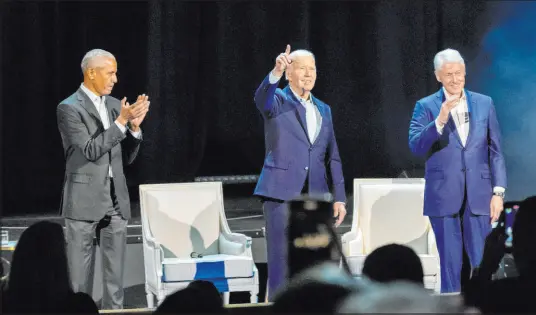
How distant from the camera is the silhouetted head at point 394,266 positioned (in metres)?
2.32

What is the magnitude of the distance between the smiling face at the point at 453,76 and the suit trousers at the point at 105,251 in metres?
1.91

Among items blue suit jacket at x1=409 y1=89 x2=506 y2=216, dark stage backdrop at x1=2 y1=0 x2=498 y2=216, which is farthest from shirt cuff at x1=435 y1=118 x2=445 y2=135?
dark stage backdrop at x1=2 y1=0 x2=498 y2=216

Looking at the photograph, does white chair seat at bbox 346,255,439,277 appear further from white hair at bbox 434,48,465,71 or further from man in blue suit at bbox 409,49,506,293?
white hair at bbox 434,48,465,71

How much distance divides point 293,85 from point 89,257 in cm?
148

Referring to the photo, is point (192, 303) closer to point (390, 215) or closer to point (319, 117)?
point (319, 117)

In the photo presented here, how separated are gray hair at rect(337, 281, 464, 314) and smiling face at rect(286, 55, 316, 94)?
3.14 m

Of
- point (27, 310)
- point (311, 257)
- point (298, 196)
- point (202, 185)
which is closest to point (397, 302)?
point (27, 310)

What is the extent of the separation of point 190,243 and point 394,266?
329 cm

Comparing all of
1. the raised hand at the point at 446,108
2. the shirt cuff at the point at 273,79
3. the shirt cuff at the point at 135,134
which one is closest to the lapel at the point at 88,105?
the shirt cuff at the point at 135,134

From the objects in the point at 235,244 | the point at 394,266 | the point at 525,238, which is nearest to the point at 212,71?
the point at 235,244

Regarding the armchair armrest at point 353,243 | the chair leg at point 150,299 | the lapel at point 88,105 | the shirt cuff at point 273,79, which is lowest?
the chair leg at point 150,299

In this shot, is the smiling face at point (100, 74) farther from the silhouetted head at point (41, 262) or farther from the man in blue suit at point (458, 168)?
the silhouetted head at point (41, 262)

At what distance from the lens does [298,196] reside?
489cm

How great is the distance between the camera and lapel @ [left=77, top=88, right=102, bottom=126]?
4.76m
